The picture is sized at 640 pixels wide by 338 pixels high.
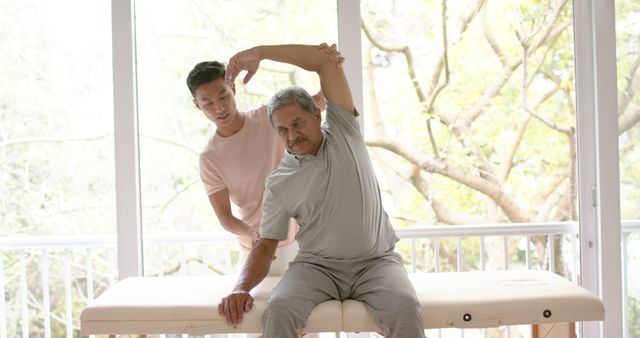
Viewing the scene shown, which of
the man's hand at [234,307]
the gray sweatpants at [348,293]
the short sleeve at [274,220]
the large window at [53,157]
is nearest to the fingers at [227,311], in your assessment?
the man's hand at [234,307]

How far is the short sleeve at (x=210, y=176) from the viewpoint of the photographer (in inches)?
110

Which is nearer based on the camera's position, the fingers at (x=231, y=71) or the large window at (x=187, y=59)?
the fingers at (x=231, y=71)

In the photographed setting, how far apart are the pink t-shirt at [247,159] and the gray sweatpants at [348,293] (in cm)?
42

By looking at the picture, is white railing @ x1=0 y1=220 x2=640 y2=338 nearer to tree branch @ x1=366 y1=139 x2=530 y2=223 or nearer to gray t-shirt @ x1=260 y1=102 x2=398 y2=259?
tree branch @ x1=366 y1=139 x2=530 y2=223

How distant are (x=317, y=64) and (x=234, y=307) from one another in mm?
931

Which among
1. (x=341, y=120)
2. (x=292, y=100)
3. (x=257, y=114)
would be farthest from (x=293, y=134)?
(x=257, y=114)

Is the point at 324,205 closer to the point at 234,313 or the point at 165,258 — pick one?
the point at 234,313

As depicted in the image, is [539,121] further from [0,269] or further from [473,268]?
[0,269]

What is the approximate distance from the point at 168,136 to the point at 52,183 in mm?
1174

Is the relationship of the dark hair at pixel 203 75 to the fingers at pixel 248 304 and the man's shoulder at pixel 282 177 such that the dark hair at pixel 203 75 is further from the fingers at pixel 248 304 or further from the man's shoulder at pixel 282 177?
the fingers at pixel 248 304

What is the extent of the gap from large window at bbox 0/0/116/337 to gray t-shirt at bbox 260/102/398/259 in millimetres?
1448

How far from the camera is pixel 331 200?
2475 millimetres

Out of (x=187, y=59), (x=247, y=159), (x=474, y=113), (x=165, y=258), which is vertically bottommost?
(x=165, y=258)

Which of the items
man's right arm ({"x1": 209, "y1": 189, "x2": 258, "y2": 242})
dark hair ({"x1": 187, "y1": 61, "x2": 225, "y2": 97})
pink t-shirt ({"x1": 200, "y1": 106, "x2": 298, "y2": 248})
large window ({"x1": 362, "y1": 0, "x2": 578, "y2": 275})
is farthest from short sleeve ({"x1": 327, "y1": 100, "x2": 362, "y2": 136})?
large window ({"x1": 362, "y1": 0, "x2": 578, "y2": 275})
